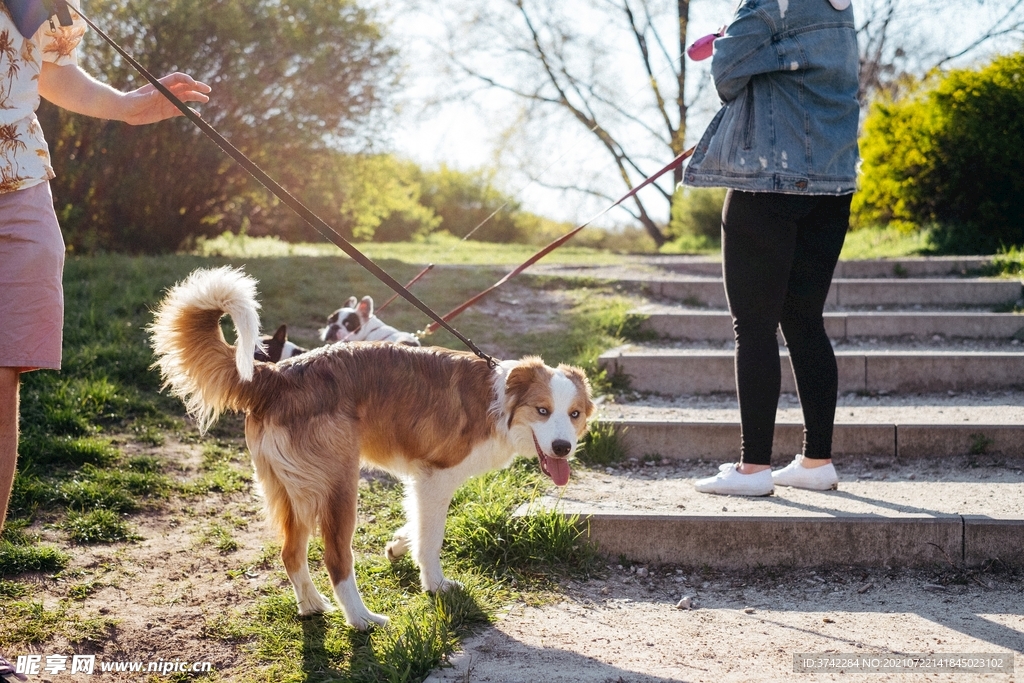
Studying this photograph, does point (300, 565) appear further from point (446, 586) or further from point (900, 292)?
point (900, 292)

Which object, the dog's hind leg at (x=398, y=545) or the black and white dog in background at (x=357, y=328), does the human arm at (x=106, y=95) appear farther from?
the black and white dog in background at (x=357, y=328)

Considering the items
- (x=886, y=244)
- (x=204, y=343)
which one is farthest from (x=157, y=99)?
(x=886, y=244)

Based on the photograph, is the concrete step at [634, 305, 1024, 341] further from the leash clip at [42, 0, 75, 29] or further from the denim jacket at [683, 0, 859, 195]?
the leash clip at [42, 0, 75, 29]

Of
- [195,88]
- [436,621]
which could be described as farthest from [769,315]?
[195,88]

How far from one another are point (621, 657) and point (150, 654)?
161 cm

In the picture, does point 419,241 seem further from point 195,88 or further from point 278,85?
point 195,88

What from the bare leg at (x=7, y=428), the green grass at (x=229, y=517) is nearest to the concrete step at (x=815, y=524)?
the green grass at (x=229, y=517)

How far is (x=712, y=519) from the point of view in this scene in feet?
11.8

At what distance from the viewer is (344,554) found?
9.94 feet

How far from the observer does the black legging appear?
11.8ft

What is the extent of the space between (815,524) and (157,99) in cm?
298

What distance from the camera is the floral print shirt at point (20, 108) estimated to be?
7.97ft

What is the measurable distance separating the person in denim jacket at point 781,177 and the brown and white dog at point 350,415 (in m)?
0.81

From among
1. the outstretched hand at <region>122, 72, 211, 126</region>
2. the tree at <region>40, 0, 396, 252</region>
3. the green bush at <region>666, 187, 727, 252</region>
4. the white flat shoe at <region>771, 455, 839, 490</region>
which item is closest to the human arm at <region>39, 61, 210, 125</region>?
the outstretched hand at <region>122, 72, 211, 126</region>
